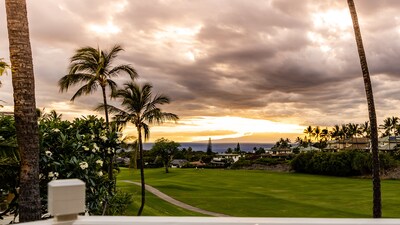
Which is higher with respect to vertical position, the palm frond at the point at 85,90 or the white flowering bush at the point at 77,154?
the palm frond at the point at 85,90

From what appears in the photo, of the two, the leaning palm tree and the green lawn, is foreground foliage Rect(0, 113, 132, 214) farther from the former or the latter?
the green lawn

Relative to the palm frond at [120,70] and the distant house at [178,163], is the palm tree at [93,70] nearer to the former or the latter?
the palm frond at [120,70]

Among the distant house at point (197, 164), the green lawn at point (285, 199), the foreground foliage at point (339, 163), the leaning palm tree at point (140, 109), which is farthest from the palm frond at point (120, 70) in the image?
the distant house at point (197, 164)

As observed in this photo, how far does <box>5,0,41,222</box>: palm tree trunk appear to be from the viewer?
611 cm

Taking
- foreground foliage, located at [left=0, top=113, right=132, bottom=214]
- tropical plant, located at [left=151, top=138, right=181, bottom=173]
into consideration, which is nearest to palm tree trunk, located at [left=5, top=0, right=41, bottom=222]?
foreground foliage, located at [left=0, top=113, right=132, bottom=214]

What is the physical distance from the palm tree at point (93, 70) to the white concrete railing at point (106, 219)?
56.4ft

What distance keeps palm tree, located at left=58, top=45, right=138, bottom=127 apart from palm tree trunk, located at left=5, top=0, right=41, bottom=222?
40.0 feet

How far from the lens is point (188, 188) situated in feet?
139

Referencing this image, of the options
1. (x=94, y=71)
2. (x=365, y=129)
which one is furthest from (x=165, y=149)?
(x=365, y=129)

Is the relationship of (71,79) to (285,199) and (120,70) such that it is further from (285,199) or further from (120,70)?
(285,199)

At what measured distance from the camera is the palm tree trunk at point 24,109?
241 inches

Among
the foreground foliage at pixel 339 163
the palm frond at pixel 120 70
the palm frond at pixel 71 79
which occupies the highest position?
the palm frond at pixel 120 70

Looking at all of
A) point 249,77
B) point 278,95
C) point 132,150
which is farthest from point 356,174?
point 132,150

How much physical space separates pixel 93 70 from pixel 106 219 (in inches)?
742
